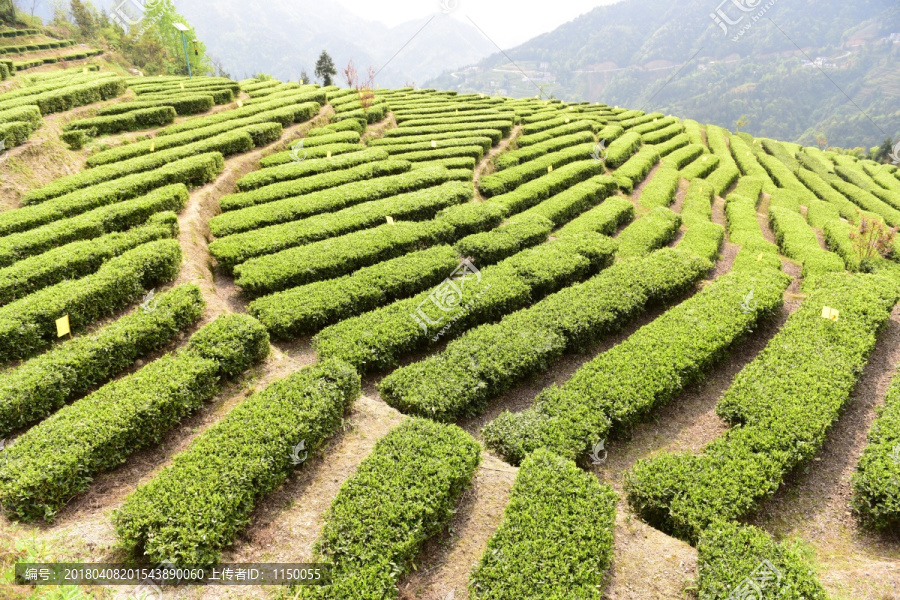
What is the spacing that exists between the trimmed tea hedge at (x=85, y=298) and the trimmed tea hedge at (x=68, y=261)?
62cm

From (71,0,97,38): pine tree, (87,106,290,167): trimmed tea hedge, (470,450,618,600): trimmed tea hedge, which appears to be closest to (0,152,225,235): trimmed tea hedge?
(87,106,290,167): trimmed tea hedge

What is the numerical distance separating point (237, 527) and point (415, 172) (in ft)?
51.2

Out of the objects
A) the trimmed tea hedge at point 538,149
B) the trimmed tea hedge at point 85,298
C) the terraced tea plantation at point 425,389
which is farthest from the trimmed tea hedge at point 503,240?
the trimmed tea hedge at point 538,149

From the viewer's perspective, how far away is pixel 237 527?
640cm

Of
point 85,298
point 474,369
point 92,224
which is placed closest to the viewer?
point 474,369

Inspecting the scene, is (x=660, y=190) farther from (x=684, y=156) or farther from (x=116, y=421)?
(x=116, y=421)

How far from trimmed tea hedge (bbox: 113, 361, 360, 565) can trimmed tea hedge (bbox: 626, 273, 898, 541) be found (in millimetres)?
5825

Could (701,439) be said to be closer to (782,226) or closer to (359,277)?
(359,277)

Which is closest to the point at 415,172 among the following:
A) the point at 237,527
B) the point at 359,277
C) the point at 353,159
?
the point at 353,159

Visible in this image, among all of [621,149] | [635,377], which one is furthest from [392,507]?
[621,149]

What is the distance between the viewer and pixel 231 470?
A: 22.0 ft

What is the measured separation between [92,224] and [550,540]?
1437cm

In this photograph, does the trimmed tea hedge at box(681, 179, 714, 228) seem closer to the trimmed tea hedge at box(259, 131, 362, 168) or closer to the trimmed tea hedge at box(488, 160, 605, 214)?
the trimmed tea hedge at box(488, 160, 605, 214)

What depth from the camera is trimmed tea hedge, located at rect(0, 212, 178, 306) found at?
399 inches
